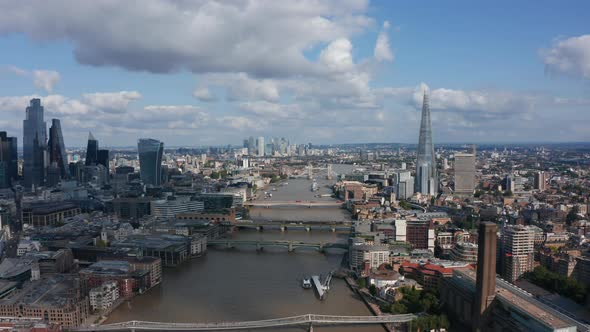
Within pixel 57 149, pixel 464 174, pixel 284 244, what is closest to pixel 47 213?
pixel 284 244

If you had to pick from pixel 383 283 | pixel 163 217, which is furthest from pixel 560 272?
pixel 163 217

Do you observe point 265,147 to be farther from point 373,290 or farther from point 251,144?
point 373,290

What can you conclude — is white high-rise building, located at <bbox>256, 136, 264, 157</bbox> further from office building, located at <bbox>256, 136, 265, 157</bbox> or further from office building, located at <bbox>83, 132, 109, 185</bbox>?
office building, located at <bbox>83, 132, 109, 185</bbox>

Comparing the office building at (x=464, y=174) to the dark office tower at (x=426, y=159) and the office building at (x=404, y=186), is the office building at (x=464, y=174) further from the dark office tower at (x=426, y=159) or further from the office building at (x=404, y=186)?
the office building at (x=404, y=186)

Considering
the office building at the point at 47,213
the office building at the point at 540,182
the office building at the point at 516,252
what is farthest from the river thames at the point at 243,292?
the office building at the point at 540,182

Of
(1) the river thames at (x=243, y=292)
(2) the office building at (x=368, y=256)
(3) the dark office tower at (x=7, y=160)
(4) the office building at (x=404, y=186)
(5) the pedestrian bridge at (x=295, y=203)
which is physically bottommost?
(1) the river thames at (x=243, y=292)

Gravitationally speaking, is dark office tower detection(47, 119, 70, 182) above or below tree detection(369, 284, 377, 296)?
above

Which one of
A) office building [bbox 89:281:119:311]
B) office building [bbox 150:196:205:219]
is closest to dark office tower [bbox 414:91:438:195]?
office building [bbox 150:196:205:219]
